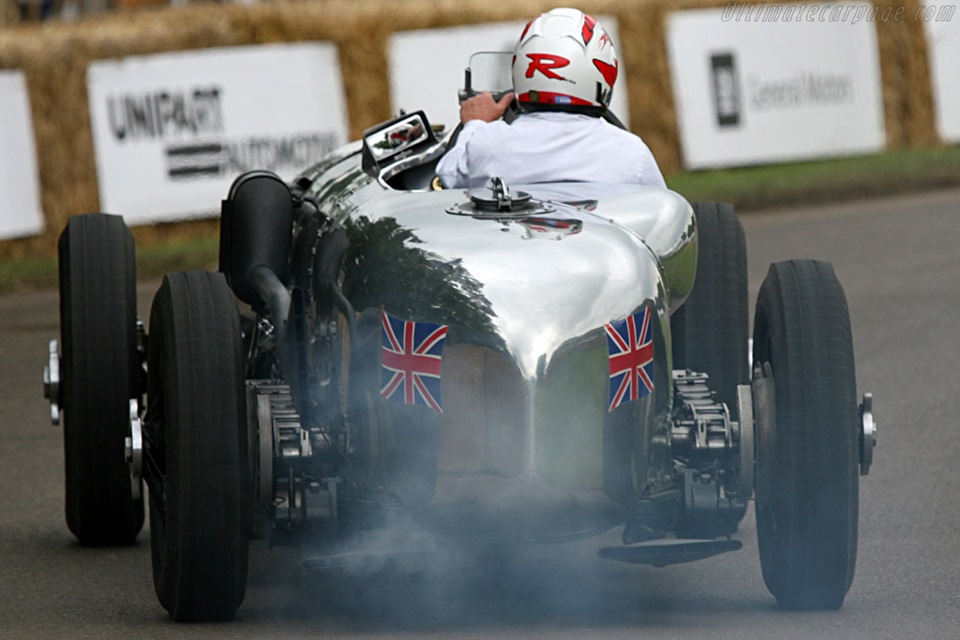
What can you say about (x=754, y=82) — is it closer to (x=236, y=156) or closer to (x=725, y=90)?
(x=725, y=90)

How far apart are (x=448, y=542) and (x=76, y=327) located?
1.73 m

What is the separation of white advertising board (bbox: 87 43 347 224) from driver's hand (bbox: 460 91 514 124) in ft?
23.9

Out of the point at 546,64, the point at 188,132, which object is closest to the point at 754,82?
the point at 188,132

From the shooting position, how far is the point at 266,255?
615cm

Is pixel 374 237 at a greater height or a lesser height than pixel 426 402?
greater

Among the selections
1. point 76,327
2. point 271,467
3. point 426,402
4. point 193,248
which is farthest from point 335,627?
point 193,248

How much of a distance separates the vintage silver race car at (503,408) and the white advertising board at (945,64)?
11.9 m

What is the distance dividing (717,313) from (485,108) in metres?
1.01

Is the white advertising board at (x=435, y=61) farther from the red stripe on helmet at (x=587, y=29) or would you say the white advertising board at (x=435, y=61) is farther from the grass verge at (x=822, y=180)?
the red stripe on helmet at (x=587, y=29)

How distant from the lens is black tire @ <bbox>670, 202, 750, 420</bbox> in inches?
248

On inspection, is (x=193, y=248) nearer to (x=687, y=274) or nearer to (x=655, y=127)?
(x=655, y=127)

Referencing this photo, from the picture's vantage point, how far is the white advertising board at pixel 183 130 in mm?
13320

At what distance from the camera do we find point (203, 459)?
4.80m

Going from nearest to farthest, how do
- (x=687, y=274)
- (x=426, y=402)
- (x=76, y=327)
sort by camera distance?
(x=426, y=402)
(x=687, y=274)
(x=76, y=327)
